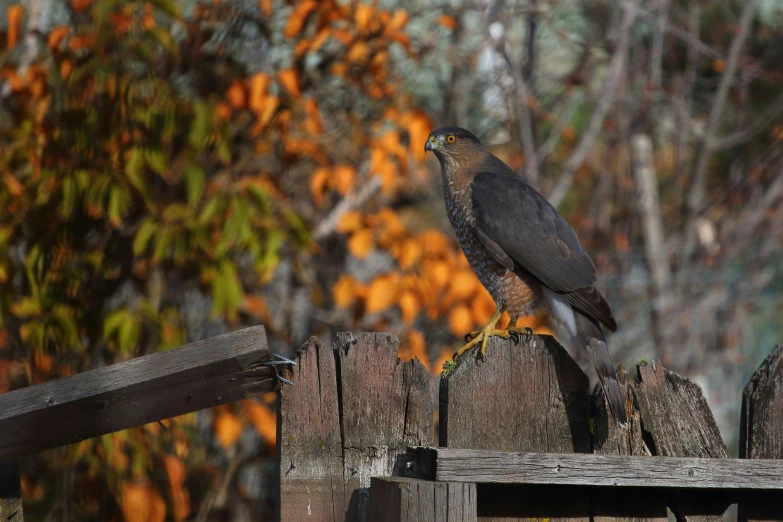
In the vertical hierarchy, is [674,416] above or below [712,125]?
below

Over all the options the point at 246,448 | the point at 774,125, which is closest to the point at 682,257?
the point at 774,125

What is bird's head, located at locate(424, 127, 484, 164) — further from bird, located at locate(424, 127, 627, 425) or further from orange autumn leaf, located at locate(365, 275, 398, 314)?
orange autumn leaf, located at locate(365, 275, 398, 314)

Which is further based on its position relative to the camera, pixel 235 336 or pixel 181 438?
pixel 181 438

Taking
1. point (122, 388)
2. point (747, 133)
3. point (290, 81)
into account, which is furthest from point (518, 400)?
point (747, 133)

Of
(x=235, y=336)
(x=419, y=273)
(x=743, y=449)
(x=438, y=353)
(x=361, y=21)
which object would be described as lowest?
(x=743, y=449)

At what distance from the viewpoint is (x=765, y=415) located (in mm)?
1977

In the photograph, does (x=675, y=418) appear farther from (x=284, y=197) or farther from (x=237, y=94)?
(x=284, y=197)

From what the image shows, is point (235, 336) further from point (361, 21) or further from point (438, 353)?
point (438, 353)

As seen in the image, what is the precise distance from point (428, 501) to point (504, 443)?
0.83ft

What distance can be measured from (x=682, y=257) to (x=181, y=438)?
3187 mm

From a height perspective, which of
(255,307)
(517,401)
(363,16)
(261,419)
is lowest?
(517,401)

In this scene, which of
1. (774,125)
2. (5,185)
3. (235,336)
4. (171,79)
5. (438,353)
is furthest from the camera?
(774,125)

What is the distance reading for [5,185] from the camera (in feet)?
11.0

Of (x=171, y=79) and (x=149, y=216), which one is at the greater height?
(x=171, y=79)
